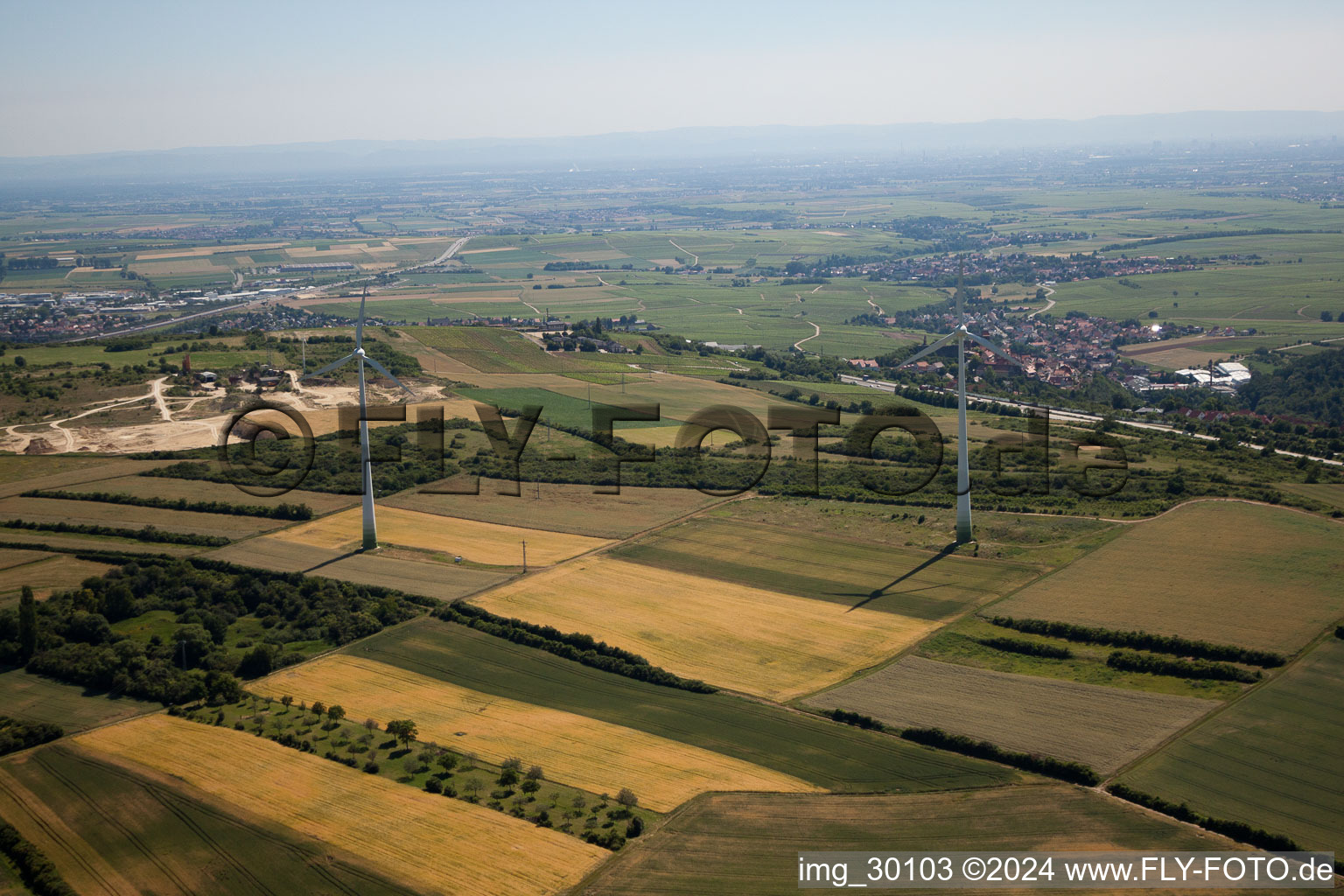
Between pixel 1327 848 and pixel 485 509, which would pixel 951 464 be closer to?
pixel 485 509

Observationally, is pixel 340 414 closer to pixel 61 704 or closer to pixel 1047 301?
pixel 61 704

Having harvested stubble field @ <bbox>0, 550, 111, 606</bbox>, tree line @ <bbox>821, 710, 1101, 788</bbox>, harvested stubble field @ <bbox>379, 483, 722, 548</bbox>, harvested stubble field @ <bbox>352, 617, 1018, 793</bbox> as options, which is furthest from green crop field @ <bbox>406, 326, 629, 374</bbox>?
tree line @ <bbox>821, 710, 1101, 788</bbox>

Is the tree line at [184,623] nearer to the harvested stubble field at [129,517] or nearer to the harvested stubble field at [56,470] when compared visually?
the harvested stubble field at [129,517]

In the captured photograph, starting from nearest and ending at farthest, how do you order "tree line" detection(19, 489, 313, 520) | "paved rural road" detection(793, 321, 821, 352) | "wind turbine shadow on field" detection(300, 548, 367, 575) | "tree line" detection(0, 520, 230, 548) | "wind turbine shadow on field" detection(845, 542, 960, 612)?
1. "wind turbine shadow on field" detection(845, 542, 960, 612)
2. "wind turbine shadow on field" detection(300, 548, 367, 575)
3. "tree line" detection(0, 520, 230, 548)
4. "tree line" detection(19, 489, 313, 520)
5. "paved rural road" detection(793, 321, 821, 352)

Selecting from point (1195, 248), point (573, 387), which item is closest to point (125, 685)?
point (573, 387)

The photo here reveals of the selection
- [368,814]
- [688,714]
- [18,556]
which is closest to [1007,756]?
[688,714]

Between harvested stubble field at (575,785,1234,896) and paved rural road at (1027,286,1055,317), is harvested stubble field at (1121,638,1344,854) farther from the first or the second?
paved rural road at (1027,286,1055,317)
